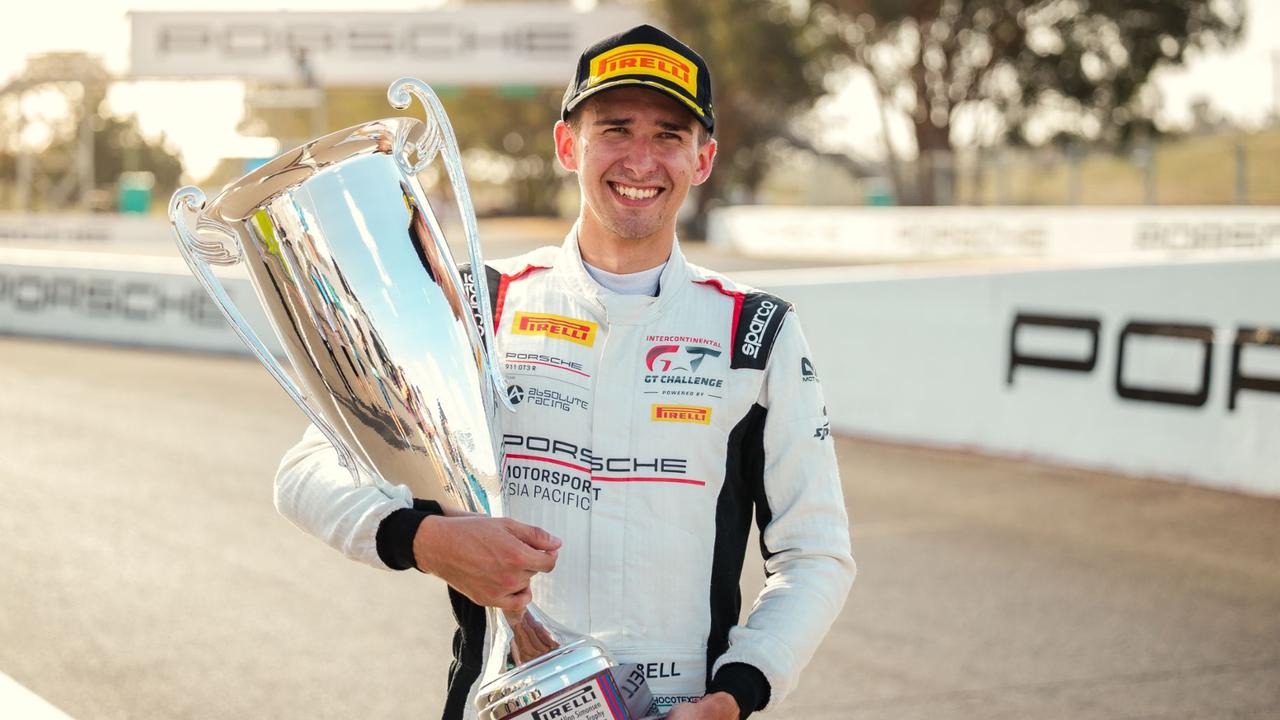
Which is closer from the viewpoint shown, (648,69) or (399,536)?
(399,536)

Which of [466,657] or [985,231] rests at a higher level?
[985,231]

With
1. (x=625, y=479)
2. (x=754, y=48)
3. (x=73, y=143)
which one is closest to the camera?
(x=625, y=479)

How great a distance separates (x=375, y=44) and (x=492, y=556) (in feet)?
115

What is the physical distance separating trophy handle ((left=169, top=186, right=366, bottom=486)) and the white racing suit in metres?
0.05

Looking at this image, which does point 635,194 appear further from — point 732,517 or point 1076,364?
point 1076,364

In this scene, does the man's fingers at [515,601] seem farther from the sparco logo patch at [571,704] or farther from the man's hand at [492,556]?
the sparco logo patch at [571,704]

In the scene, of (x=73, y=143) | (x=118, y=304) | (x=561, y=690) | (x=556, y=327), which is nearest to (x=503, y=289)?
(x=556, y=327)

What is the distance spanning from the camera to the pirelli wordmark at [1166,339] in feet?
28.9

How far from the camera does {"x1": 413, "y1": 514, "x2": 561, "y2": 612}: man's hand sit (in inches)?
75.5

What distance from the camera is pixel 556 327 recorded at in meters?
2.29

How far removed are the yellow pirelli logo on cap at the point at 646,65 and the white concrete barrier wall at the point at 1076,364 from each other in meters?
7.50

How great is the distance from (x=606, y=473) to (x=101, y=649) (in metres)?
4.02

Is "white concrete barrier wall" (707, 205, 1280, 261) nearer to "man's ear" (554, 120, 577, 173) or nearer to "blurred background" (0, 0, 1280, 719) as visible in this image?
"blurred background" (0, 0, 1280, 719)

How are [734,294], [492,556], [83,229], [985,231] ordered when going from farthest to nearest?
[83,229]
[985,231]
[734,294]
[492,556]
